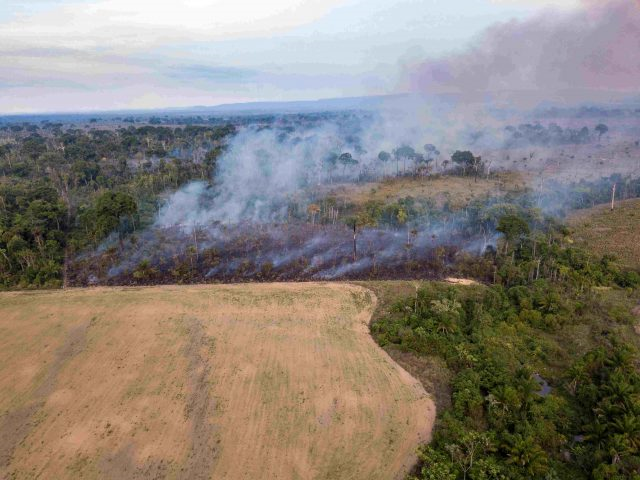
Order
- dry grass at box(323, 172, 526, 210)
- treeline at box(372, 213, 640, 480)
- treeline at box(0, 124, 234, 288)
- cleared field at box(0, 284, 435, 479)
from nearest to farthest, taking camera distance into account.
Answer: treeline at box(372, 213, 640, 480)
cleared field at box(0, 284, 435, 479)
treeline at box(0, 124, 234, 288)
dry grass at box(323, 172, 526, 210)

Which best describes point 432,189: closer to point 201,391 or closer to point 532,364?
point 532,364

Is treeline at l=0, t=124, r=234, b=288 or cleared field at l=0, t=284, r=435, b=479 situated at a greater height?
treeline at l=0, t=124, r=234, b=288

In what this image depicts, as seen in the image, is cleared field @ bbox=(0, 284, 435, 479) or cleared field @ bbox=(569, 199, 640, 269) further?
cleared field @ bbox=(569, 199, 640, 269)

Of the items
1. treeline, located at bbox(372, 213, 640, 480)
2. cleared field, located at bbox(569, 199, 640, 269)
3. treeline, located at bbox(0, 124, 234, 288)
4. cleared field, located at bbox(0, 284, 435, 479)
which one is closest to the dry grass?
cleared field, located at bbox(569, 199, 640, 269)

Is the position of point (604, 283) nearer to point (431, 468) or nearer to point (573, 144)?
point (431, 468)

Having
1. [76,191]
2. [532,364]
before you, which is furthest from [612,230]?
[76,191]

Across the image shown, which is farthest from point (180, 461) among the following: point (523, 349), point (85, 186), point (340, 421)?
point (85, 186)

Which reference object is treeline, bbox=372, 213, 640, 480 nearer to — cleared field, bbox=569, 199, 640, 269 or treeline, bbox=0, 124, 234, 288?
cleared field, bbox=569, 199, 640, 269
